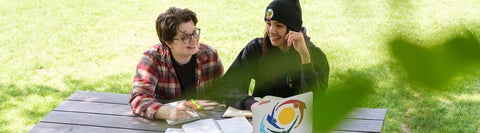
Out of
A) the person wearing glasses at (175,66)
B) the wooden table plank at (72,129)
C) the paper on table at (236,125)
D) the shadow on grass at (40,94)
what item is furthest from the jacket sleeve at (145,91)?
the shadow on grass at (40,94)

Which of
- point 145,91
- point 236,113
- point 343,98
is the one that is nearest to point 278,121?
point 236,113

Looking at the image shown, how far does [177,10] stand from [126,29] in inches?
137

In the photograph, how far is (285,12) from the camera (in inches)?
114

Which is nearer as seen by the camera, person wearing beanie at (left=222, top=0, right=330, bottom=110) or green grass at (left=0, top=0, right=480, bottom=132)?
green grass at (left=0, top=0, right=480, bottom=132)

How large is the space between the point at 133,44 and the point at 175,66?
3015mm

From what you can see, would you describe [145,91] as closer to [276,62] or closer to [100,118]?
[100,118]

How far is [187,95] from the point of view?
3.09 m

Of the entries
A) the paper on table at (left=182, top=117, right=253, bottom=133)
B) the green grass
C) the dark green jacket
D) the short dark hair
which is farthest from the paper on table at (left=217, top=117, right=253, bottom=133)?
the short dark hair

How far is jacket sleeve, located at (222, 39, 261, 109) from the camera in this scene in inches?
116

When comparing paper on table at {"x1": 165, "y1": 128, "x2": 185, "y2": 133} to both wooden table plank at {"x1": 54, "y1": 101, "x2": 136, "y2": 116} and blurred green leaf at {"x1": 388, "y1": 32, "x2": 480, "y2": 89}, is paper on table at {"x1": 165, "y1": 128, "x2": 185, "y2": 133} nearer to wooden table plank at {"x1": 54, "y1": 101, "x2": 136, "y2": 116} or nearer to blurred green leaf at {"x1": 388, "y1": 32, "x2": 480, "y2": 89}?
wooden table plank at {"x1": 54, "y1": 101, "x2": 136, "y2": 116}

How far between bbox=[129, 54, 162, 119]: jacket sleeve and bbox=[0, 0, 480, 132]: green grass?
1.12 feet

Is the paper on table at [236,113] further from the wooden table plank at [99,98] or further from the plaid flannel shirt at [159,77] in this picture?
the wooden table plank at [99,98]

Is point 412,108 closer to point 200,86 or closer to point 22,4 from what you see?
point 200,86

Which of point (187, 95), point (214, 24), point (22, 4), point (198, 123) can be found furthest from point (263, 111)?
point (22, 4)
